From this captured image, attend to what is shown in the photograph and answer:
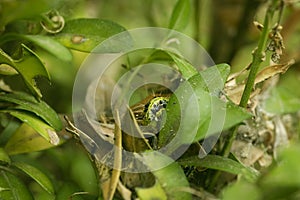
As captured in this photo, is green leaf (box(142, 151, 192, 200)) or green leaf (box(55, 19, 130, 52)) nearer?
green leaf (box(142, 151, 192, 200))

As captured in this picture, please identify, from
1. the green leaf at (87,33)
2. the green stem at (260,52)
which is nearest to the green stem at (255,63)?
the green stem at (260,52)

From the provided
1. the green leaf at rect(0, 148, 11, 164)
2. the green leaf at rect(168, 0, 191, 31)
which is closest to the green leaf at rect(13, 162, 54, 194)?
the green leaf at rect(0, 148, 11, 164)

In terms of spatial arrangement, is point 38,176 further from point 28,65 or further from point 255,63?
point 255,63

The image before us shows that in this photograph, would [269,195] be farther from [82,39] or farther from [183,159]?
[82,39]

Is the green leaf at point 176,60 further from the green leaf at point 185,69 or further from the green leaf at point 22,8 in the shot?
the green leaf at point 22,8

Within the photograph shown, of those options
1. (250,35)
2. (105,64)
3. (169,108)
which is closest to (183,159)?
(169,108)

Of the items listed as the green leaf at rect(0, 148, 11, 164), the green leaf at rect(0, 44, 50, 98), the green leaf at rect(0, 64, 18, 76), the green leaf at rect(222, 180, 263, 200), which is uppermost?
the green leaf at rect(0, 64, 18, 76)

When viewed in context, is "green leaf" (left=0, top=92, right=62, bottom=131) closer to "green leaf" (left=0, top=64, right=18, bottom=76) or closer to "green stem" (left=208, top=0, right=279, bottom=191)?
"green leaf" (left=0, top=64, right=18, bottom=76)

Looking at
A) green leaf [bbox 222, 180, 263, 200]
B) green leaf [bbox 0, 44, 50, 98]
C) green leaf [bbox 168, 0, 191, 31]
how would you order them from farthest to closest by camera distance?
green leaf [bbox 168, 0, 191, 31]
green leaf [bbox 0, 44, 50, 98]
green leaf [bbox 222, 180, 263, 200]
